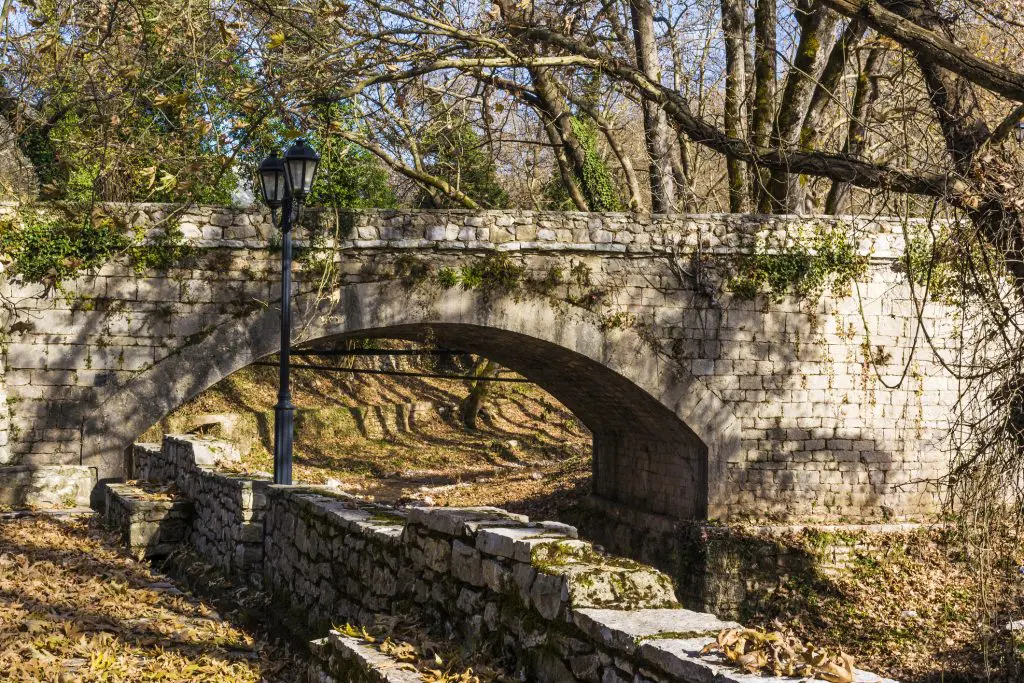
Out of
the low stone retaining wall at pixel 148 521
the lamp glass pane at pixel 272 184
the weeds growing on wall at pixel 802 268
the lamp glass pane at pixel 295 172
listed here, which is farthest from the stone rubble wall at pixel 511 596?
the weeds growing on wall at pixel 802 268

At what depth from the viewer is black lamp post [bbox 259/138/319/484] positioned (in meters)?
7.86

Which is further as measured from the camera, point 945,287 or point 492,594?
point 945,287

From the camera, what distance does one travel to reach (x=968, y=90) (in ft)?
24.0

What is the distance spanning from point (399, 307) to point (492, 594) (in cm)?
721

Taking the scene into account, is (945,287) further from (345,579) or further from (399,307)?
(345,579)

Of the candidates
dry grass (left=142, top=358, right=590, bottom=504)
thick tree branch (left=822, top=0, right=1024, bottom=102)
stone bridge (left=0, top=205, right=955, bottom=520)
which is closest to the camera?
thick tree branch (left=822, top=0, right=1024, bottom=102)

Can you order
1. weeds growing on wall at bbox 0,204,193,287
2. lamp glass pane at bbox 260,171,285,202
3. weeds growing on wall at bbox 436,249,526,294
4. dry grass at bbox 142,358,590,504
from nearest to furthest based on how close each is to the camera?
lamp glass pane at bbox 260,171,285,202 → weeds growing on wall at bbox 0,204,193,287 → weeds growing on wall at bbox 436,249,526,294 → dry grass at bbox 142,358,590,504

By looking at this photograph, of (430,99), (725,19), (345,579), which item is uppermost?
(725,19)

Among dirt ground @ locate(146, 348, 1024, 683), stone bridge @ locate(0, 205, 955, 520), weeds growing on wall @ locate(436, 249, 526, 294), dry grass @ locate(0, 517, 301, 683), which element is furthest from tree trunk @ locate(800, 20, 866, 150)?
dry grass @ locate(0, 517, 301, 683)

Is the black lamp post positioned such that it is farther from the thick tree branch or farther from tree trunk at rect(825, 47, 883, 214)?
tree trunk at rect(825, 47, 883, 214)

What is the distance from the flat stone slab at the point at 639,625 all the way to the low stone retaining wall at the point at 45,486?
7.96 meters

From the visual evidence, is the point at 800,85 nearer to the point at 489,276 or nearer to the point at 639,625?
the point at 489,276

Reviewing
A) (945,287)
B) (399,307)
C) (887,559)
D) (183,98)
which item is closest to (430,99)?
(399,307)

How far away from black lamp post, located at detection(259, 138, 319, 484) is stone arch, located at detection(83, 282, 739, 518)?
72.6 inches
